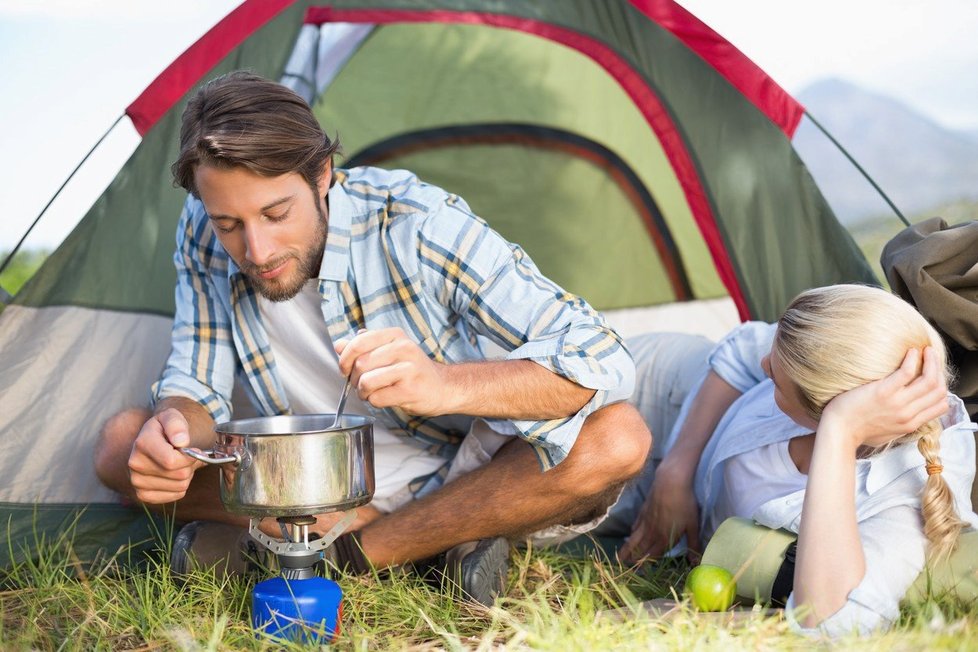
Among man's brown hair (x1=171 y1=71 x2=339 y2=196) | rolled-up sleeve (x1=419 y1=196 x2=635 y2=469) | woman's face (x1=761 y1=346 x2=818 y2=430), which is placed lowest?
woman's face (x1=761 y1=346 x2=818 y2=430)

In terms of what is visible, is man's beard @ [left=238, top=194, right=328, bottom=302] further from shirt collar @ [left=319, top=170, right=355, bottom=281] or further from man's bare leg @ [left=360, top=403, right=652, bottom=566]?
man's bare leg @ [left=360, top=403, right=652, bottom=566]

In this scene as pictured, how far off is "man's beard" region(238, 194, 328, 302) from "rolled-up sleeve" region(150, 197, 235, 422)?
0.72ft

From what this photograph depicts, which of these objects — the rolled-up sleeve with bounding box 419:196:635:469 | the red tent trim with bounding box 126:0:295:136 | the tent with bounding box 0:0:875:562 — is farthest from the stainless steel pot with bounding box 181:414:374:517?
the red tent trim with bounding box 126:0:295:136

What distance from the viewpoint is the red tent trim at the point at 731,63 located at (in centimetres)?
252

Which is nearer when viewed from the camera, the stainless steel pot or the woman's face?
the stainless steel pot

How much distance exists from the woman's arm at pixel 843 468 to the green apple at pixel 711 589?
17cm

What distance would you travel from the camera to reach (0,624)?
60.7 inches

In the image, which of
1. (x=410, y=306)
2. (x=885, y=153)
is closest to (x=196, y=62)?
(x=410, y=306)

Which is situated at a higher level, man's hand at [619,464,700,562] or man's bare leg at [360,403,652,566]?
man's bare leg at [360,403,652,566]

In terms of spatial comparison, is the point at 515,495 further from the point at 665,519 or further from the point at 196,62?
the point at 196,62

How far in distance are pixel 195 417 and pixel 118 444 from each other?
0.19 m

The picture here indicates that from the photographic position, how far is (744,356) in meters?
2.17

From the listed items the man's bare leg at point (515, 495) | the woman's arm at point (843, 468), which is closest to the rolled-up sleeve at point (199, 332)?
the man's bare leg at point (515, 495)

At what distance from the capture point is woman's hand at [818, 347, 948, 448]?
1574 mm
